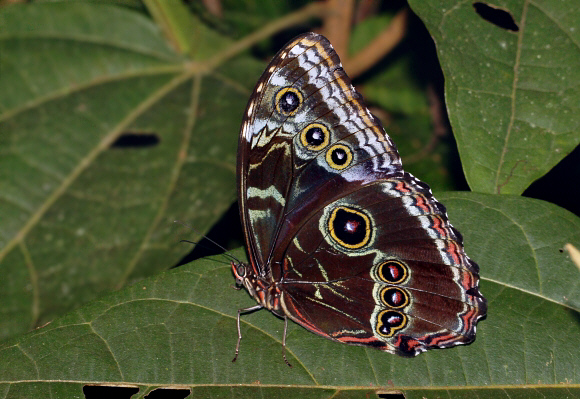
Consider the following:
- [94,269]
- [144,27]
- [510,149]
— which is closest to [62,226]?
[94,269]

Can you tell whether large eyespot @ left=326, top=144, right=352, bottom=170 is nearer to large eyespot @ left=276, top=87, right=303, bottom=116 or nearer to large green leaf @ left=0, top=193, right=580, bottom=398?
large eyespot @ left=276, top=87, right=303, bottom=116

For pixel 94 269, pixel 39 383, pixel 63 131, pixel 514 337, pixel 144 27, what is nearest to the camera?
pixel 39 383

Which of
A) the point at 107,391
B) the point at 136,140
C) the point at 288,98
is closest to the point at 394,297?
the point at 288,98

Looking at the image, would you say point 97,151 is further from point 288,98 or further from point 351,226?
point 351,226

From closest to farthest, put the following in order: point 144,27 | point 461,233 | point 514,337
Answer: point 514,337, point 461,233, point 144,27

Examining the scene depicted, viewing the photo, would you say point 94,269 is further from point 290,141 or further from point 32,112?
point 290,141

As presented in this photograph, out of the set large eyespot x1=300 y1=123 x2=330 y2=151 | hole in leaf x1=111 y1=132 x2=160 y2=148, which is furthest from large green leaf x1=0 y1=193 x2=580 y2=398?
hole in leaf x1=111 y1=132 x2=160 y2=148

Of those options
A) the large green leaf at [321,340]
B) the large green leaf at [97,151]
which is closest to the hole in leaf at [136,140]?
the large green leaf at [97,151]
